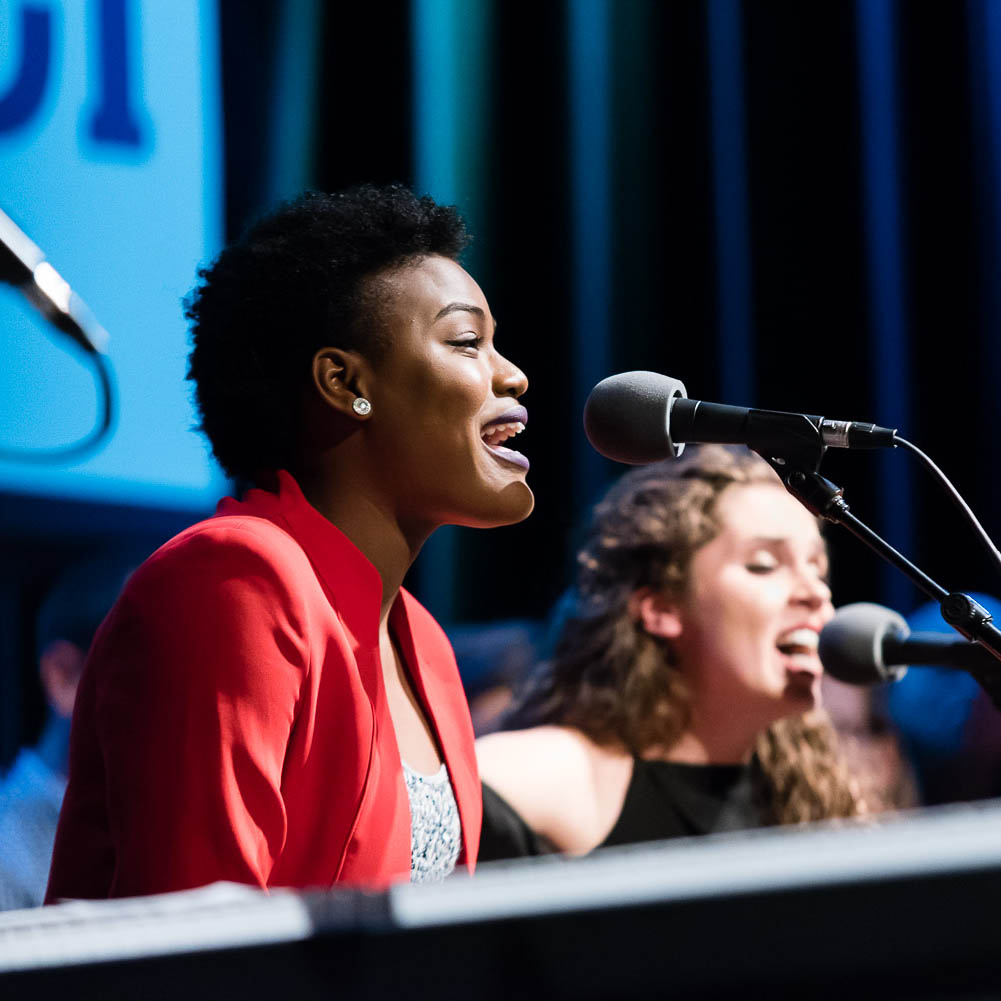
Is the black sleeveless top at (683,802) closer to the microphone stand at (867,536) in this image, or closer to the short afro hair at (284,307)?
the short afro hair at (284,307)

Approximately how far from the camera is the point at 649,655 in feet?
8.77

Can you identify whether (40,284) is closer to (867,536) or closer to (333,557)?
(333,557)

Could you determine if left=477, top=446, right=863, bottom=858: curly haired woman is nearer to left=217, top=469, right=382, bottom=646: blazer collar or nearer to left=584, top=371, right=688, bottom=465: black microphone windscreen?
left=217, top=469, right=382, bottom=646: blazer collar

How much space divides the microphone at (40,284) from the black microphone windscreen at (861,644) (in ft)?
3.38

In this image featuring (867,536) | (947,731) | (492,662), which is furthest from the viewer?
(492,662)

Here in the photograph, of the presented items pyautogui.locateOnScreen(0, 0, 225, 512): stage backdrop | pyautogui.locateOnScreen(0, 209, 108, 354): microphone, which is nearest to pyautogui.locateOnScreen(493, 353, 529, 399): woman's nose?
pyautogui.locateOnScreen(0, 209, 108, 354): microphone

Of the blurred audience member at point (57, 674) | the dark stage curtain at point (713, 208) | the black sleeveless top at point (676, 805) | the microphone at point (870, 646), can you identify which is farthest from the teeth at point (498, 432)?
the dark stage curtain at point (713, 208)

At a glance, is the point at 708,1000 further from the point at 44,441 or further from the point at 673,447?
the point at 44,441

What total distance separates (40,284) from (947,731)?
8.87 feet

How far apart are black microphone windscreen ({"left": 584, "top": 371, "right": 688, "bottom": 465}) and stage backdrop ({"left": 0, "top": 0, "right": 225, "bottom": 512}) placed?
5.98 feet

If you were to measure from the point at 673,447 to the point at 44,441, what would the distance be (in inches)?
78.8

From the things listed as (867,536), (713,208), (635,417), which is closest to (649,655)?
(635,417)

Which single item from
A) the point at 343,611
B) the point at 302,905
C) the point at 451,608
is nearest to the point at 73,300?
the point at 343,611

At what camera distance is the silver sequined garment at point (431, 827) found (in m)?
1.59
